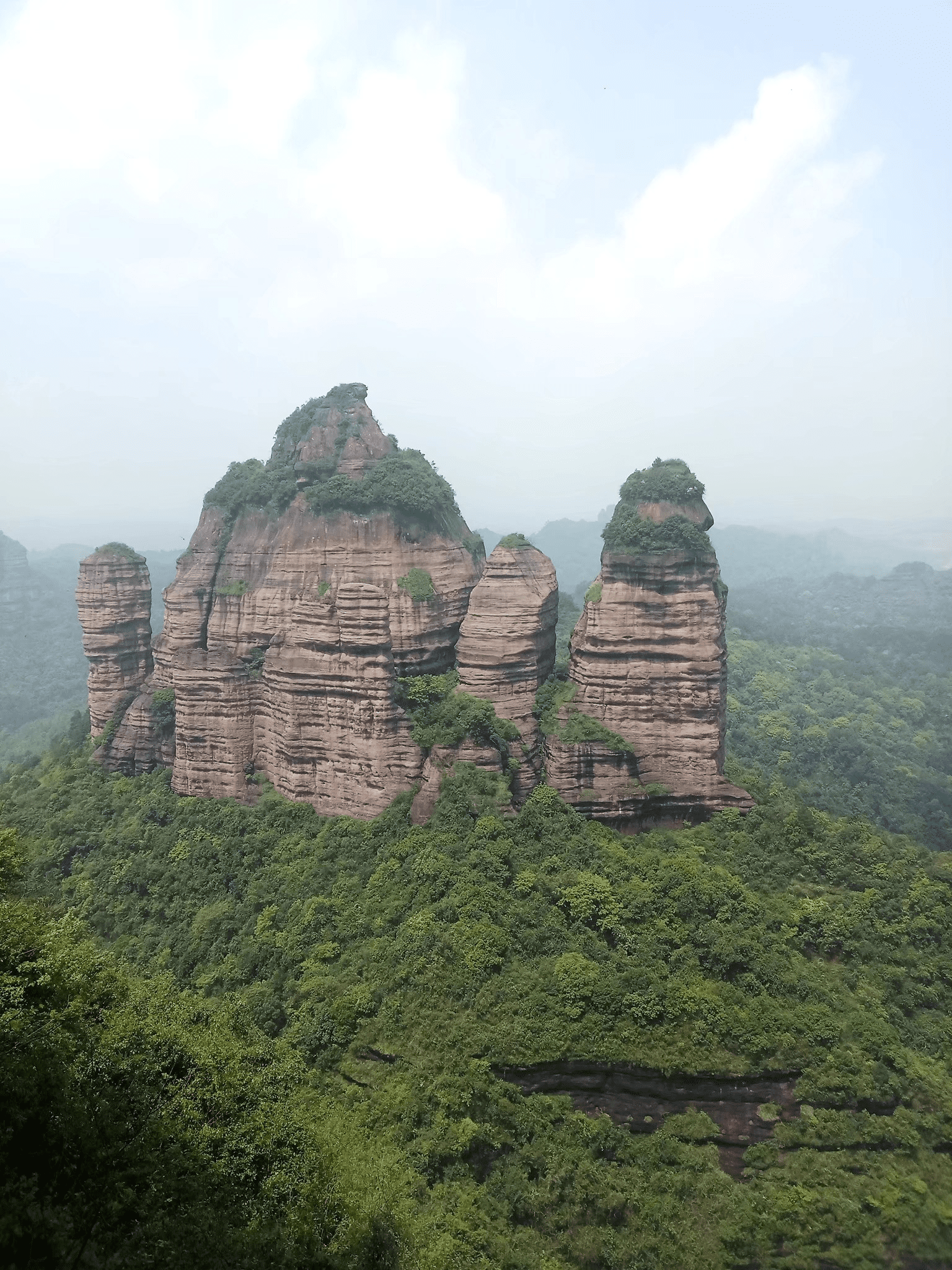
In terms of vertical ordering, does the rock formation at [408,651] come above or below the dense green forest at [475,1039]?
above

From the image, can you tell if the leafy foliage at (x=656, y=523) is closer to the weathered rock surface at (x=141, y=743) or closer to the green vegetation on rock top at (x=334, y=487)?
the green vegetation on rock top at (x=334, y=487)

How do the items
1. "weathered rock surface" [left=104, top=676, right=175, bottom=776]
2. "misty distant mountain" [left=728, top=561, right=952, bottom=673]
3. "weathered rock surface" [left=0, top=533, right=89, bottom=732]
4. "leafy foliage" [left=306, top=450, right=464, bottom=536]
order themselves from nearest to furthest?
"leafy foliage" [left=306, top=450, right=464, bottom=536] → "weathered rock surface" [left=104, top=676, right=175, bottom=776] → "misty distant mountain" [left=728, top=561, right=952, bottom=673] → "weathered rock surface" [left=0, top=533, right=89, bottom=732]

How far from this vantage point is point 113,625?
A: 34438 mm

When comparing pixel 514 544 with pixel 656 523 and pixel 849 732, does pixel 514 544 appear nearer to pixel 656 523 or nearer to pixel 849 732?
pixel 656 523

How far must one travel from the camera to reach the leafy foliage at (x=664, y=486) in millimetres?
26016

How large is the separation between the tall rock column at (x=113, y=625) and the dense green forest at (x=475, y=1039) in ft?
35.2

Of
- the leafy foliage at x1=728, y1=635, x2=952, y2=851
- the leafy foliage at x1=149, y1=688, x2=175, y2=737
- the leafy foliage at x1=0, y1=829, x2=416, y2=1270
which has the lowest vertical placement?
the leafy foliage at x1=728, y1=635, x2=952, y2=851

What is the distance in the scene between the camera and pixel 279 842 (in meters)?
27.1

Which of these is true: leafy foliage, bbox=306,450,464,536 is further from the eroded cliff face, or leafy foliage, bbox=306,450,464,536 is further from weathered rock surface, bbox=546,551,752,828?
weathered rock surface, bbox=546,551,752,828

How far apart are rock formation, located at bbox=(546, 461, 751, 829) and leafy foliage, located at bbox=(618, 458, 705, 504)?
17 centimetres

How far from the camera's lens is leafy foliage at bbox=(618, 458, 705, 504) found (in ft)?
85.4

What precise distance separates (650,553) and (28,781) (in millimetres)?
35605

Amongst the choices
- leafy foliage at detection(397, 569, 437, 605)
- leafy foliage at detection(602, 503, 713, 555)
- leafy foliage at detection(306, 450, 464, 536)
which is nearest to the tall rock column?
leafy foliage at detection(306, 450, 464, 536)

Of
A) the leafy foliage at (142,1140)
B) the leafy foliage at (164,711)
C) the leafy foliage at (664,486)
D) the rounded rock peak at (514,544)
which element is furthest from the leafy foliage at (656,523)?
the leafy foliage at (164,711)
